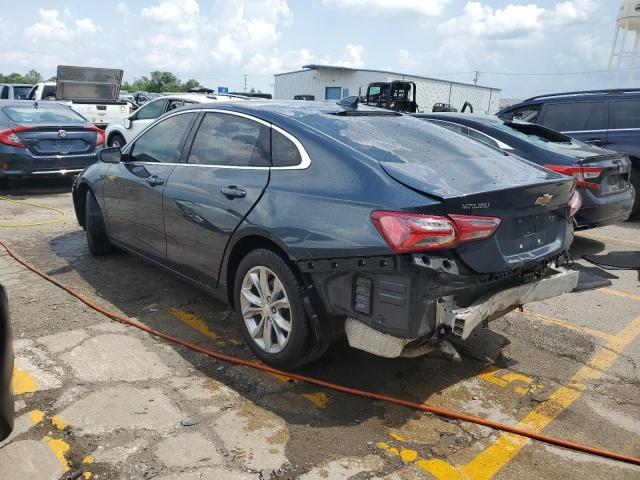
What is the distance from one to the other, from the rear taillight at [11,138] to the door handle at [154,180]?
5.67m

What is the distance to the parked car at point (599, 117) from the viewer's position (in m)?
8.20

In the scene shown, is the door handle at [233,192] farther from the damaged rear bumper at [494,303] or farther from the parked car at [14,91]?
the parked car at [14,91]

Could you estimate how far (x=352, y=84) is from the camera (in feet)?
140

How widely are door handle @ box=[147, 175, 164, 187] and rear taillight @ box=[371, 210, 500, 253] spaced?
85.7 inches

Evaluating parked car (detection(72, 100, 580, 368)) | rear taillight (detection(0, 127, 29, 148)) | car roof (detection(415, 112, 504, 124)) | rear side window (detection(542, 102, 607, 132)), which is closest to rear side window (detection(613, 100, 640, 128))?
rear side window (detection(542, 102, 607, 132))

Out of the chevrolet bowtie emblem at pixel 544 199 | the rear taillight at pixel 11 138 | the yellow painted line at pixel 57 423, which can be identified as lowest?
the yellow painted line at pixel 57 423

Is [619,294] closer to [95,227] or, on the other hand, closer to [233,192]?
[233,192]

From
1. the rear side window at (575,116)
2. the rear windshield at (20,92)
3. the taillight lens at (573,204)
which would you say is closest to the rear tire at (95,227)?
the taillight lens at (573,204)

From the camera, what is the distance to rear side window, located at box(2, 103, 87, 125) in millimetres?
9219

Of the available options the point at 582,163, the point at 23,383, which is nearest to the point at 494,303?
the point at 23,383

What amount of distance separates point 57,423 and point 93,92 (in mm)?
13179

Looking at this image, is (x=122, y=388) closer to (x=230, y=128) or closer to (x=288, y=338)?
(x=288, y=338)

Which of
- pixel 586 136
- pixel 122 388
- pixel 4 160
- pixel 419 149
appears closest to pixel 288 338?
pixel 122 388

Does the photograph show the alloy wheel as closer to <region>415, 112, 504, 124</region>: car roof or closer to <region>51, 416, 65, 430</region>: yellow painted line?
<region>51, 416, 65, 430</region>: yellow painted line
